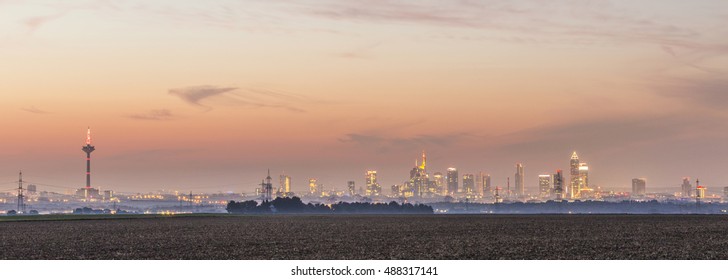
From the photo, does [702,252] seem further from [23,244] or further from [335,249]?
[23,244]
